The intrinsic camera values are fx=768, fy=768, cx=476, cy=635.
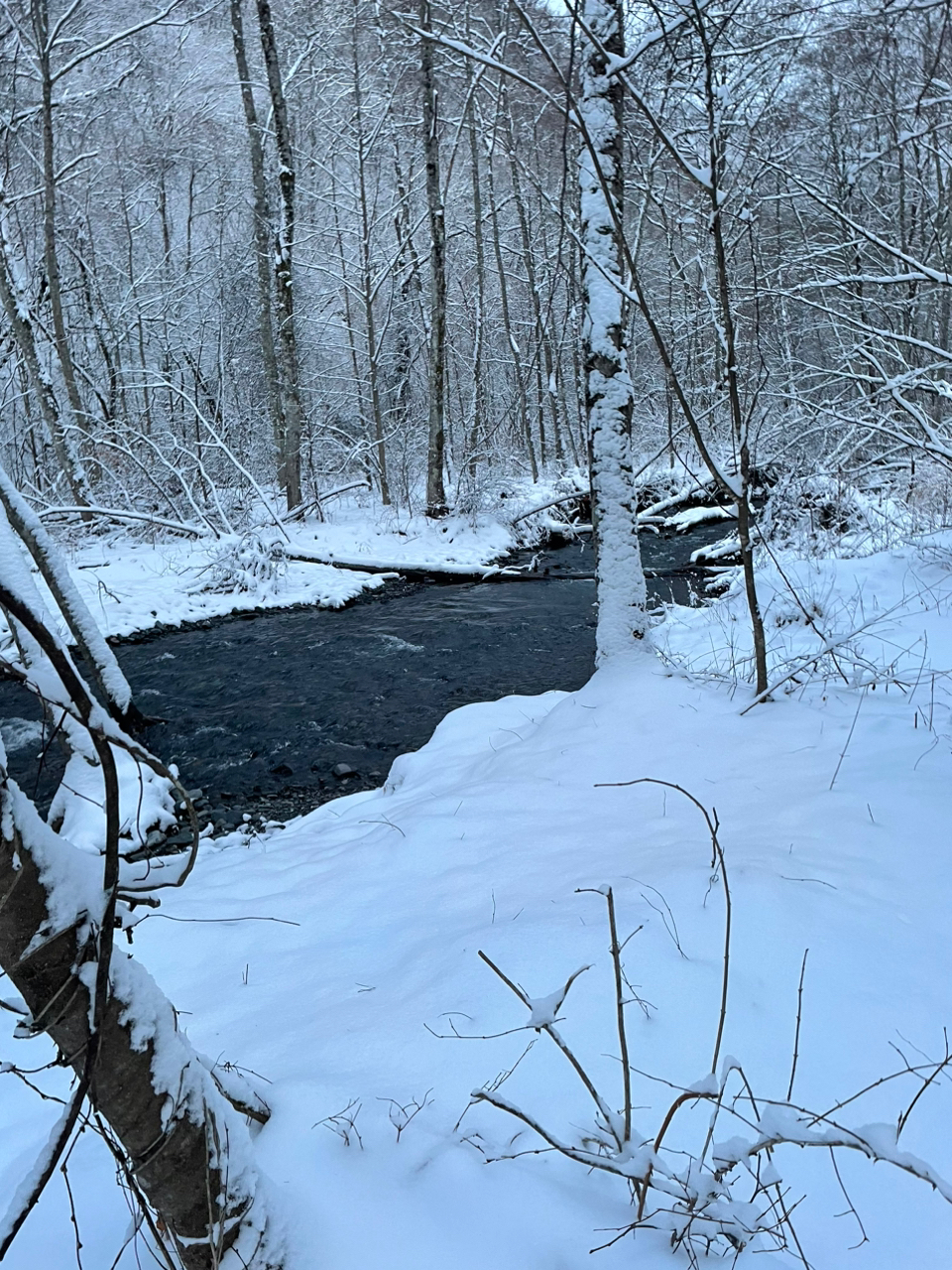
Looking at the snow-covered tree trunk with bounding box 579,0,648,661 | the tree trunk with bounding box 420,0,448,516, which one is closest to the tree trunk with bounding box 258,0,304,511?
the tree trunk with bounding box 420,0,448,516

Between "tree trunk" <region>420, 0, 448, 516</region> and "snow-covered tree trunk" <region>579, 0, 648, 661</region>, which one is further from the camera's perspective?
"tree trunk" <region>420, 0, 448, 516</region>

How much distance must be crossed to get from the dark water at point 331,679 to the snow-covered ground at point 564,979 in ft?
6.37

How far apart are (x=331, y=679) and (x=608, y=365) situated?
13.9 ft

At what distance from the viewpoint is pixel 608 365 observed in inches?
197

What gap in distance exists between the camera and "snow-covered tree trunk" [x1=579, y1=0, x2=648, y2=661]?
15.8 ft

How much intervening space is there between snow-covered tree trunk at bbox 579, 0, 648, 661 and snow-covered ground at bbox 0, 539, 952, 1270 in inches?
47.5

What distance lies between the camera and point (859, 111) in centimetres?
586

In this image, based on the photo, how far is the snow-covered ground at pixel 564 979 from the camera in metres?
1.49

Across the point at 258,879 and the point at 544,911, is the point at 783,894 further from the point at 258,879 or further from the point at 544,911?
the point at 258,879

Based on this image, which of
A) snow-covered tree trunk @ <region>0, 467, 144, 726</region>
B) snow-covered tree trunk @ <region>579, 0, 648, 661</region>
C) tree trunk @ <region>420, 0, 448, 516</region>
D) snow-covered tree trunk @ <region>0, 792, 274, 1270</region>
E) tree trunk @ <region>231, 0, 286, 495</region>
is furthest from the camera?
tree trunk @ <region>231, 0, 286, 495</region>

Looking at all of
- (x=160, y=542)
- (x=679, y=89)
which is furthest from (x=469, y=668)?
(x=160, y=542)

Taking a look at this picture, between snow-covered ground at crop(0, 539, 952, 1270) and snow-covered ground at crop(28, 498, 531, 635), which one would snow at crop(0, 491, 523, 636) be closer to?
snow-covered ground at crop(28, 498, 531, 635)

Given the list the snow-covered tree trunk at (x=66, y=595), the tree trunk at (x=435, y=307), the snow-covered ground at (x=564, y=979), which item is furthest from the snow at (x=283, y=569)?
the snow-covered ground at (x=564, y=979)

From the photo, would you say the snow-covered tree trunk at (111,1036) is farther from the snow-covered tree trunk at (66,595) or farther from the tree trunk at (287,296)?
the tree trunk at (287,296)
